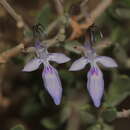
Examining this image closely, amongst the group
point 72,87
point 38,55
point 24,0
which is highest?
point 24,0

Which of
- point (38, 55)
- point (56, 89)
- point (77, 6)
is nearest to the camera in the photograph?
point (56, 89)

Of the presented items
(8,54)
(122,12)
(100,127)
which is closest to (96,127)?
(100,127)

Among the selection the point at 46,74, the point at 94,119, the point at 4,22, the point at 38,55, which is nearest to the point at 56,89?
the point at 46,74

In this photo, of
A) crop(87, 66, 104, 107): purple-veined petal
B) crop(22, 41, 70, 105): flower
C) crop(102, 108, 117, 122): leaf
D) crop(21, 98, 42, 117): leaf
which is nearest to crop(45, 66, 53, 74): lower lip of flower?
crop(22, 41, 70, 105): flower

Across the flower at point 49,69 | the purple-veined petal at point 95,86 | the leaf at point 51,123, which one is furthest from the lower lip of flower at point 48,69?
the leaf at point 51,123

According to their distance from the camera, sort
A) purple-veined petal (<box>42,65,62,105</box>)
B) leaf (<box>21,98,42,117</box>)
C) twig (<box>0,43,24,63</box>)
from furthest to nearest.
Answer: leaf (<box>21,98,42,117</box>) → twig (<box>0,43,24,63</box>) → purple-veined petal (<box>42,65,62,105</box>)

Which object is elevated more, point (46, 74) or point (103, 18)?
point (103, 18)

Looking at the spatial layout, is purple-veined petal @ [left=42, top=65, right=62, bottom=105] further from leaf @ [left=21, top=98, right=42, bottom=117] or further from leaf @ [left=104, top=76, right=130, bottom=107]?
leaf @ [left=21, top=98, right=42, bottom=117]

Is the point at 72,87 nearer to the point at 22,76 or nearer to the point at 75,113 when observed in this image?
the point at 75,113
